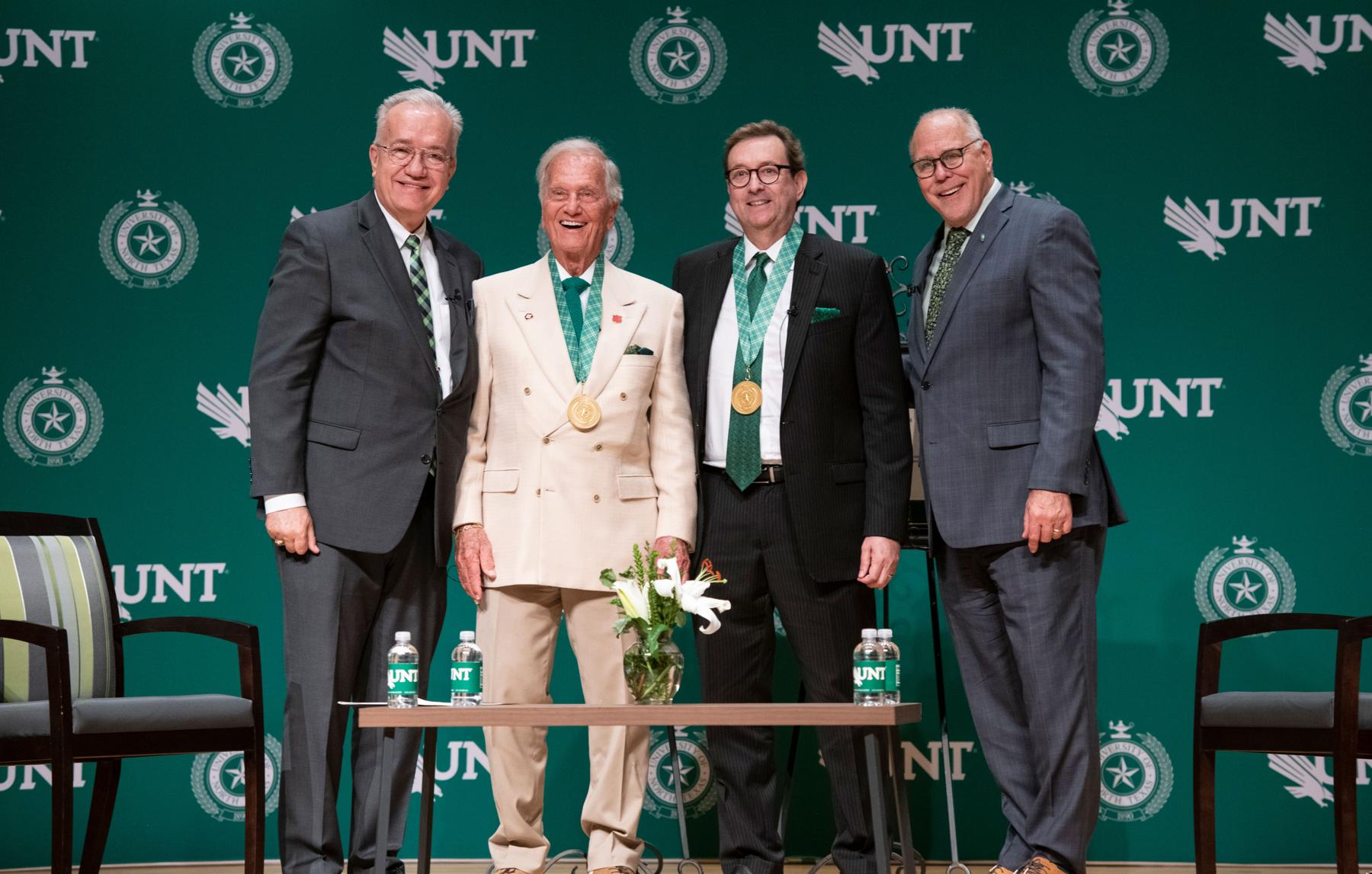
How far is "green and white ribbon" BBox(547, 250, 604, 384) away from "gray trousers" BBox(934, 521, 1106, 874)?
1.03 meters

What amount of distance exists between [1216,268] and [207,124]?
11.2 ft

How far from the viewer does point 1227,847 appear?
4.36 metres

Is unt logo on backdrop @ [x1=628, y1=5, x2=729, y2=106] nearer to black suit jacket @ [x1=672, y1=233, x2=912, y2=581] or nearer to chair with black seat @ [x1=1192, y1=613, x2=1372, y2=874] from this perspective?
black suit jacket @ [x1=672, y1=233, x2=912, y2=581]

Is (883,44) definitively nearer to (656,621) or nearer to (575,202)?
(575,202)

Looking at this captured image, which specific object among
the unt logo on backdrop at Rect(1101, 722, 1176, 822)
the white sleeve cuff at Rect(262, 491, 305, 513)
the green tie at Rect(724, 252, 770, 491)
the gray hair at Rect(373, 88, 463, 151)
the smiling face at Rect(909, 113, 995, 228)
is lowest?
the unt logo on backdrop at Rect(1101, 722, 1176, 822)

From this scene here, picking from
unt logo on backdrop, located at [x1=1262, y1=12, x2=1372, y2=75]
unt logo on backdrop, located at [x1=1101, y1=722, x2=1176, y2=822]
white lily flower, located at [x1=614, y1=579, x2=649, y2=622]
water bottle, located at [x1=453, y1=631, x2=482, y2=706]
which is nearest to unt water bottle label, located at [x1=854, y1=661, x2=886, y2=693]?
white lily flower, located at [x1=614, y1=579, x2=649, y2=622]

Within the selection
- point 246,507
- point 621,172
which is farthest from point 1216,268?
point 246,507

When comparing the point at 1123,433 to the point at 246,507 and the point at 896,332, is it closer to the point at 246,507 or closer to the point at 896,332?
the point at 896,332

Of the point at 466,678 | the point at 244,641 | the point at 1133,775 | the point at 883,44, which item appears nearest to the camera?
the point at 466,678

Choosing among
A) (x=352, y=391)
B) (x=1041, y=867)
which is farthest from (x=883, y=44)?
(x=1041, y=867)

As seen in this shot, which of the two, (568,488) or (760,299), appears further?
(760,299)

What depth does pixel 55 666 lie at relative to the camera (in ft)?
10.3

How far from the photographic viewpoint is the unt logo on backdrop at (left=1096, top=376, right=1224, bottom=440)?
4449 millimetres

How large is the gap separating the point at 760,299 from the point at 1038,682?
118 centimetres
